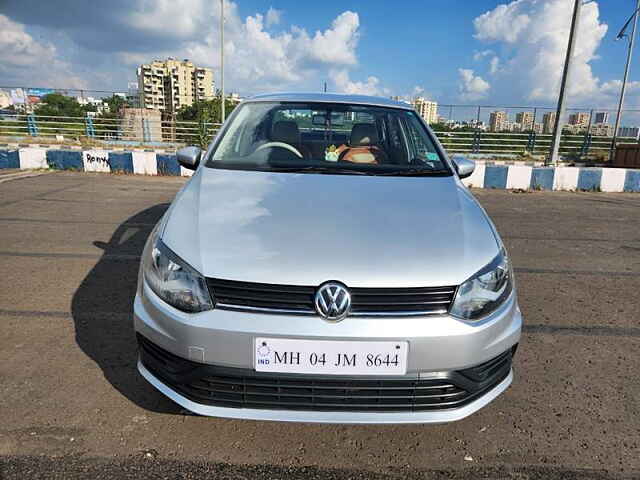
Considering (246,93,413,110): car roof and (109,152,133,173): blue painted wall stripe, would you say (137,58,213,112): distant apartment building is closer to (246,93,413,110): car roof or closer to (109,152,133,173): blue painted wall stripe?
(109,152,133,173): blue painted wall stripe

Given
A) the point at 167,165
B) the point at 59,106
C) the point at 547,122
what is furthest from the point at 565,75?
the point at 59,106

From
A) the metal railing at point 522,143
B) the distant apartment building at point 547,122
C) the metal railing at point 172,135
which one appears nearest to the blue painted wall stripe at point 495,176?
the metal railing at point 172,135

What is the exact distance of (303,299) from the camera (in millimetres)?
1854

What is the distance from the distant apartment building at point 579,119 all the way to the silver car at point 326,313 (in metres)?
23.7

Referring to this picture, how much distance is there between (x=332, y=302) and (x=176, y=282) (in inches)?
26.1

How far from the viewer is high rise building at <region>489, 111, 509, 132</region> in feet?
73.3

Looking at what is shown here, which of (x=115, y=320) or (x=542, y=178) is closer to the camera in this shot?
(x=115, y=320)

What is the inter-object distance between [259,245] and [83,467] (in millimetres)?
1188

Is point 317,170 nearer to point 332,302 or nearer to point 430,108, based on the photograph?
point 332,302

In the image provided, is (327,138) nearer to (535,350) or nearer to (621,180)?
(535,350)

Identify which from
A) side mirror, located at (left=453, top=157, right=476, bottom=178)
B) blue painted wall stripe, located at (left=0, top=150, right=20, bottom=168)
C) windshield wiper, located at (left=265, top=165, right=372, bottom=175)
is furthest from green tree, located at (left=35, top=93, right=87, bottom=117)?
side mirror, located at (left=453, top=157, right=476, bottom=178)

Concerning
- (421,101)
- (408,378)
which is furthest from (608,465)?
(421,101)

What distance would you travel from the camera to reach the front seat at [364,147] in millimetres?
3150

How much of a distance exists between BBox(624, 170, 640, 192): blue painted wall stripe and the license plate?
1117 cm
